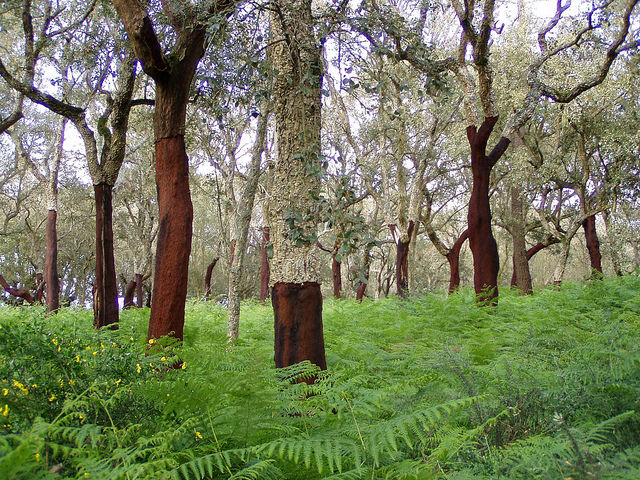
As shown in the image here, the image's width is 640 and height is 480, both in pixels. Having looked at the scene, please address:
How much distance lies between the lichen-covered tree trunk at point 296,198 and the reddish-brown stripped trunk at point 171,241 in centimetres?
153

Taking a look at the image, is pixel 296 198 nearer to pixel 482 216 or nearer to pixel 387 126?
pixel 482 216

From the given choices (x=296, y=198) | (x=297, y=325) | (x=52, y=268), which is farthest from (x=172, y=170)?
(x=52, y=268)

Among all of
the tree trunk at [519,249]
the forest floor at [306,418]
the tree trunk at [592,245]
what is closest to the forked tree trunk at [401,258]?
the tree trunk at [519,249]

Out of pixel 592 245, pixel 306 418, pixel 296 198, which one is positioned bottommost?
pixel 306 418

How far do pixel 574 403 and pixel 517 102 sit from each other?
14.4 metres

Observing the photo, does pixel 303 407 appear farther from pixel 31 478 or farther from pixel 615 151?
pixel 615 151

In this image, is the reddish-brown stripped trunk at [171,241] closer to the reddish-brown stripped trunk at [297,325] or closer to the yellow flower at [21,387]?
the reddish-brown stripped trunk at [297,325]

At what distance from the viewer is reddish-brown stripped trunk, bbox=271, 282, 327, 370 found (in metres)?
4.66

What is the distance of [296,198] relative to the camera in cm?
476

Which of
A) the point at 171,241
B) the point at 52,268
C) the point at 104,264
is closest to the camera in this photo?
the point at 171,241

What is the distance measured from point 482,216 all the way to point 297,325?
20.4 feet

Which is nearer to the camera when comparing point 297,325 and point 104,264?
point 297,325

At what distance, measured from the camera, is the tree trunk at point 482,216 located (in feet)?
31.8

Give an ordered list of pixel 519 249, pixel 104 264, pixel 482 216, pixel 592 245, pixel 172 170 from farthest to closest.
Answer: pixel 519 249, pixel 592 245, pixel 482 216, pixel 104 264, pixel 172 170
